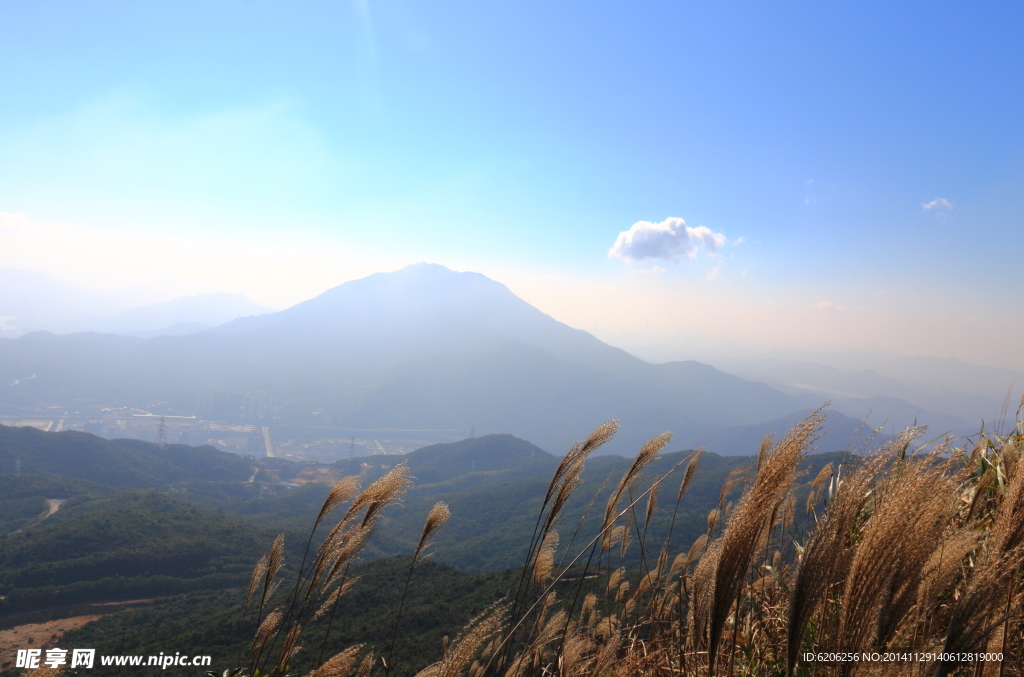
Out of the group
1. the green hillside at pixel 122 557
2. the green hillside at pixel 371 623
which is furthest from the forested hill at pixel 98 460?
the green hillside at pixel 371 623

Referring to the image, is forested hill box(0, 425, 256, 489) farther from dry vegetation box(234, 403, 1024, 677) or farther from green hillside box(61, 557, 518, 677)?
dry vegetation box(234, 403, 1024, 677)

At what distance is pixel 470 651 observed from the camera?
5.13ft

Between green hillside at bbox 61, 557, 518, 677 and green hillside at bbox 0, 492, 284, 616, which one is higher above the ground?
green hillside at bbox 61, 557, 518, 677

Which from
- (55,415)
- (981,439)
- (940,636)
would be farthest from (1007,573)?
(55,415)

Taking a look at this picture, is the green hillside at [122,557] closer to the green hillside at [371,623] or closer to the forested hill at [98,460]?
the green hillside at [371,623]

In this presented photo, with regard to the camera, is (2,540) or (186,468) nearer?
(2,540)

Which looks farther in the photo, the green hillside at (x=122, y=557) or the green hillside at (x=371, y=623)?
the green hillside at (x=122, y=557)

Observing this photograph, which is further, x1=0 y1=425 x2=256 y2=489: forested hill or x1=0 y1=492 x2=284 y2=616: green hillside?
x1=0 y1=425 x2=256 y2=489: forested hill

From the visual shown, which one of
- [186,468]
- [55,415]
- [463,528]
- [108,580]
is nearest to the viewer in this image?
[108,580]

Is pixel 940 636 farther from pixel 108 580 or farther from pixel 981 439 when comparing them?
pixel 108 580

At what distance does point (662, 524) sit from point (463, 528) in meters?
43.5

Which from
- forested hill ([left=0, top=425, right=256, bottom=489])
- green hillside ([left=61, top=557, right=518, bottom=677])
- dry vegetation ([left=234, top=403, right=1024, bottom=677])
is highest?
dry vegetation ([left=234, top=403, right=1024, bottom=677])

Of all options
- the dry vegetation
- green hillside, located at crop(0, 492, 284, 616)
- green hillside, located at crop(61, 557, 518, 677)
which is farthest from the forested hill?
the dry vegetation

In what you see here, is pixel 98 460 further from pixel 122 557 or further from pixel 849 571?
pixel 849 571
